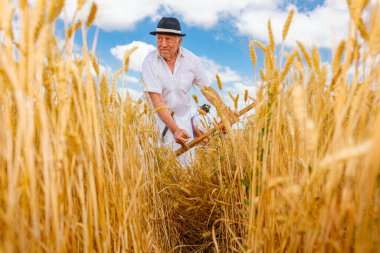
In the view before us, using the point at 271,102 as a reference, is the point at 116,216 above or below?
below

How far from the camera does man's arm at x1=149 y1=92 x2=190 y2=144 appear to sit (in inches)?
88.4

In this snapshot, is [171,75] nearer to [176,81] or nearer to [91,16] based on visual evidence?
[176,81]

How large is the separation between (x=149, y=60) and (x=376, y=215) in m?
2.21

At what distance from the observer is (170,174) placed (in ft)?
6.76

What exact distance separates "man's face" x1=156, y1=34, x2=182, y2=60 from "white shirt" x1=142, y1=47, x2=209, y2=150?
0.17ft

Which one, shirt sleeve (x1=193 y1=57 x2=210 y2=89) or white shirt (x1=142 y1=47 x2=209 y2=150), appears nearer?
white shirt (x1=142 y1=47 x2=209 y2=150)

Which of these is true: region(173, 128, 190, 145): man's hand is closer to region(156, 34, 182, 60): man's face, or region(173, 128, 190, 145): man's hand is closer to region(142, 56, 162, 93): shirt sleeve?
region(142, 56, 162, 93): shirt sleeve

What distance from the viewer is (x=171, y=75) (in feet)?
8.84

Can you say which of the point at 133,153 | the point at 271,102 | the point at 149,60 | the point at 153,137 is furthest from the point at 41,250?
the point at 149,60

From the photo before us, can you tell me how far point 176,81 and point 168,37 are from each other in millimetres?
342

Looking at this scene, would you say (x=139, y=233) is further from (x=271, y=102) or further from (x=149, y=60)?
(x=149, y=60)

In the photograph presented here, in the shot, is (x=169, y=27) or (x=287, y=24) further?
(x=169, y=27)

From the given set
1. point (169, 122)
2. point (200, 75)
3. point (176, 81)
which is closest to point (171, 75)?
point (176, 81)

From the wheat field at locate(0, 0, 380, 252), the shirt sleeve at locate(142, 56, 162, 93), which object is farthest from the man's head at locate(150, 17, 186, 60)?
the wheat field at locate(0, 0, 380, 252)
